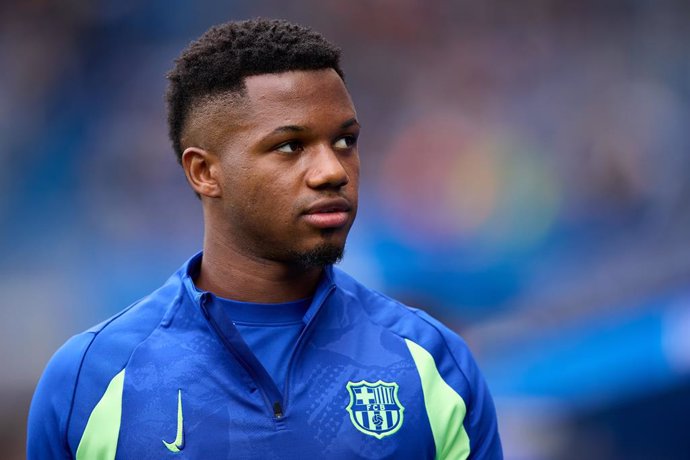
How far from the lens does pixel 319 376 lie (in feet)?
7.89

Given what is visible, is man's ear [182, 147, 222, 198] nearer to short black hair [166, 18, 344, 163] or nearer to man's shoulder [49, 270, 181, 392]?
short black hair [166, 18, 344, 163]

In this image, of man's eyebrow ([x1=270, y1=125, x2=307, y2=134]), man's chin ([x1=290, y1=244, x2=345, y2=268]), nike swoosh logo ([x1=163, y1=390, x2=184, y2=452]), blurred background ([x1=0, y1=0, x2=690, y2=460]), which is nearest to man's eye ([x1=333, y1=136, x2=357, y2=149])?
man's eyebrow ([x1=270, y1=125, x2=307, y2=134])

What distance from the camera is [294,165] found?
7.82ft

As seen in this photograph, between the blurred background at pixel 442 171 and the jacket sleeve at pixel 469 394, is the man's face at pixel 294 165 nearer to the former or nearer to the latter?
the jacket sleeve at pixel 469 394

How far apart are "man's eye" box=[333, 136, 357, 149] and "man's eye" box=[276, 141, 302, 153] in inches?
3.5

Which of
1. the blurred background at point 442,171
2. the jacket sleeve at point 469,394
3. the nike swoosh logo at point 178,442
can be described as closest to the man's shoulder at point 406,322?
the jacket sleeve at point 469,394

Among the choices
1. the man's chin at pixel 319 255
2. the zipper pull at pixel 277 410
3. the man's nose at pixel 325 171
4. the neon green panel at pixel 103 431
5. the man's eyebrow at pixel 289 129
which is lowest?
the neon green panel at pixel 103 431

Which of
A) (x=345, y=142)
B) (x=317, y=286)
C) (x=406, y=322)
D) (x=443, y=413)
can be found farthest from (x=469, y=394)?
(x=345, y=142)

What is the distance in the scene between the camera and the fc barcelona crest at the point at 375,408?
92.8 inches

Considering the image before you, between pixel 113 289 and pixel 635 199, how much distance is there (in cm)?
283

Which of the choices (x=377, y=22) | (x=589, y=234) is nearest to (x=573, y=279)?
(x=589, y=234)

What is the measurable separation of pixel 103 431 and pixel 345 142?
844 mm

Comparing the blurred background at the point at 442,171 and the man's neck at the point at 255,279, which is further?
the blurred background at the point at 442,171

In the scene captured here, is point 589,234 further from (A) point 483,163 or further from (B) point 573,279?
(A) point 483,163
